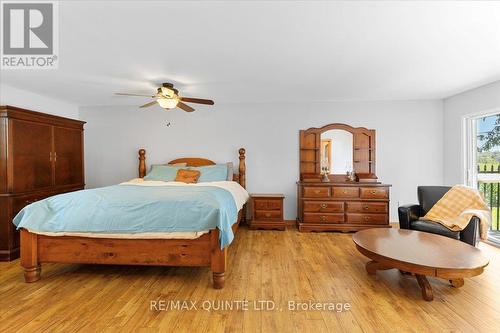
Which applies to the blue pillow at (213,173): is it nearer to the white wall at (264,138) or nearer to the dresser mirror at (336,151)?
the white wall at (264,138)

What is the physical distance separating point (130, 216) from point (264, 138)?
279 centimetres

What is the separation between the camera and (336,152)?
4.38 meters

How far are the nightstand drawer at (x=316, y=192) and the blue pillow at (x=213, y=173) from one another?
1402mm

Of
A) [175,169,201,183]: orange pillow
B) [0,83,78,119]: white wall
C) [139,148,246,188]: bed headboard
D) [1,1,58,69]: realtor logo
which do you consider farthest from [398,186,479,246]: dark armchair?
[0,83,78,119]: white wall

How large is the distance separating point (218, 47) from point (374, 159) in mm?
3460

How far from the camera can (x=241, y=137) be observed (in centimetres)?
446

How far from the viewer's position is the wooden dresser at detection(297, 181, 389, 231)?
3842 mm

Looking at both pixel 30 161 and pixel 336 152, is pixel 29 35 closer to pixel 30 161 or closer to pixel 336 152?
pixel 30 161

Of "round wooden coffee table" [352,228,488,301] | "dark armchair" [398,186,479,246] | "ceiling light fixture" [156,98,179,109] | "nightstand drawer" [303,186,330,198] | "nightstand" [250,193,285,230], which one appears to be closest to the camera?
"round wooden coffee table" [352,228,488,301]

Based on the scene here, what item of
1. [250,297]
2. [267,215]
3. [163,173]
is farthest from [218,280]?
[163,173]

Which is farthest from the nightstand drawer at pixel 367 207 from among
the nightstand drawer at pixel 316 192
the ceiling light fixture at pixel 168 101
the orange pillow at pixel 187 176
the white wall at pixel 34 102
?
the white wall at pixel 34 102

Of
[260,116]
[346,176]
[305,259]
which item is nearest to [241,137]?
[260,116]

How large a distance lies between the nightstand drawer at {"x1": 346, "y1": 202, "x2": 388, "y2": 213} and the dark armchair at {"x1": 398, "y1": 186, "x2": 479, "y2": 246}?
656mm

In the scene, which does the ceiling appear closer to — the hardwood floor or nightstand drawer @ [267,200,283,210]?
nightstand drawer @ [267,200,283,210]
